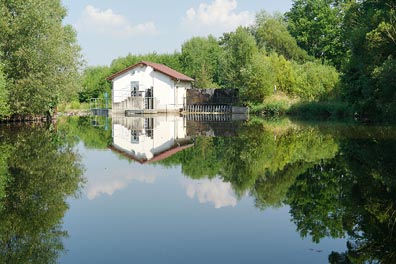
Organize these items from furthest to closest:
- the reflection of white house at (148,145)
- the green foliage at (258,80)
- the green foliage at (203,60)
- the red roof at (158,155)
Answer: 1. the green foliage at (203,60)
2. the green foliage at (258,80)
3. the reflection of white house at (148,145)
4. the red roof at (158,155)

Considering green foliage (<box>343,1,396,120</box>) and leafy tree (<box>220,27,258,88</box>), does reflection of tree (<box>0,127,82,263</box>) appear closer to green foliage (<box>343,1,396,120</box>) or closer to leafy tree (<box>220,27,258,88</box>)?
green foliage (<box>343,1,396,120</box>)

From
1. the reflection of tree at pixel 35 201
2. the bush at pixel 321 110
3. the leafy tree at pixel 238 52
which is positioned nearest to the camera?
the reflection of tree at pixel 35 201

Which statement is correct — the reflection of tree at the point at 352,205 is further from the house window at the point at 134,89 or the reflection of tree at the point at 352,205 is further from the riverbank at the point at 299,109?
the house window at the point at 134,89

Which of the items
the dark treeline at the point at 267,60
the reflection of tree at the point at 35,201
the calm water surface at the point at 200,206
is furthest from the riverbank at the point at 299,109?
the reflection of tree at the point at 35,201

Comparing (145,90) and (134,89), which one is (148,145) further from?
(134,89)

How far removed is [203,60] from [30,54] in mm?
42796

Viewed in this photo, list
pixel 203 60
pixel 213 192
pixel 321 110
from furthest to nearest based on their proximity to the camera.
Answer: pixel 203 60, pixel 321 110, pixel 213 192

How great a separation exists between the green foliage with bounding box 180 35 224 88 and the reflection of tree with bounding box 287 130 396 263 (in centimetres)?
4891

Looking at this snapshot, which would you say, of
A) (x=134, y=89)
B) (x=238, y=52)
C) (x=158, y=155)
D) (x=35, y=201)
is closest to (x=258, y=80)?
(x=238, y=52)

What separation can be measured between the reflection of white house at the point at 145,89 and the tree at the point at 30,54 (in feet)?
51.6

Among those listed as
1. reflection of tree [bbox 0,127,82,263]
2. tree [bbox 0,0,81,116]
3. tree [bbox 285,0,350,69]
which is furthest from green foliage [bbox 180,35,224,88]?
reflection of tree [bbox 0,127,82,263]

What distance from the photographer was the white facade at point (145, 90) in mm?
47812

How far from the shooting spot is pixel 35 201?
844 centimetres

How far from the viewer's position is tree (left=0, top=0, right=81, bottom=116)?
29.6 m
